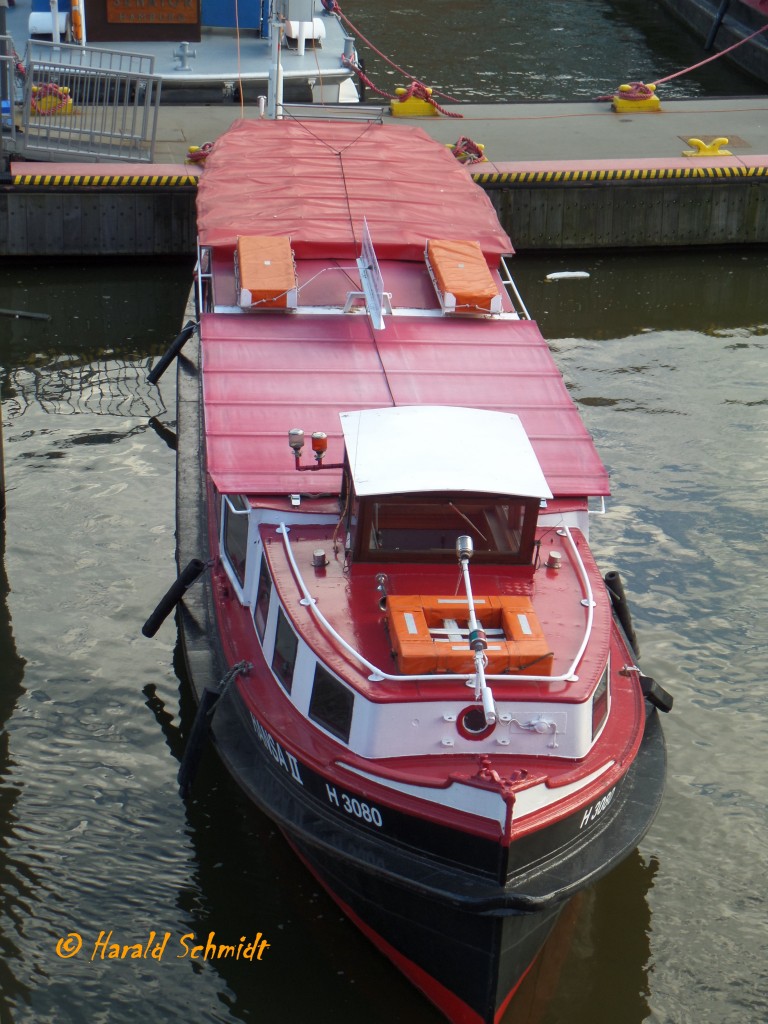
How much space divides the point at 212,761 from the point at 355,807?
3262 millimetres

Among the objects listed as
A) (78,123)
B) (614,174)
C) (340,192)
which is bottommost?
(614,174)

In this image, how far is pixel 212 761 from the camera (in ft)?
43.3

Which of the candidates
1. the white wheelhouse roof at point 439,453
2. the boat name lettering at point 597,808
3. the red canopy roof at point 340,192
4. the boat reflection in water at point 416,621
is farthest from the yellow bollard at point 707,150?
the boat name lettering at point 597,808

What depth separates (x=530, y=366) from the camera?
14.4 m

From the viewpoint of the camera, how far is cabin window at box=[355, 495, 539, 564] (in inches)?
451

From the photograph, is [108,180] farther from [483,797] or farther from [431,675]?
[483,797]

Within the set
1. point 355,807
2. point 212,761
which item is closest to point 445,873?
point 355,807

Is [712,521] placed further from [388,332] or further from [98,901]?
[98,901]

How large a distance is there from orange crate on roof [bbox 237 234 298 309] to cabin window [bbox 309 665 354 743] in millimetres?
5713

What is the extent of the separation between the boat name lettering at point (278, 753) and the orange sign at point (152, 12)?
24527mm

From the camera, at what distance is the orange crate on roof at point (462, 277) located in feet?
50.0

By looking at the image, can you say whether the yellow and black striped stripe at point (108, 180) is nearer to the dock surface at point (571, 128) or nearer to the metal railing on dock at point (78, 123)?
the metal railing on dock at point (78, 123)

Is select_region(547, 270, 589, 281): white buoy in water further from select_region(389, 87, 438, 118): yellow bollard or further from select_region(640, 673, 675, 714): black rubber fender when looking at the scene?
select_region(640, 673, 675, 714): black rubber fender

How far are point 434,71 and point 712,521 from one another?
2459 cm
